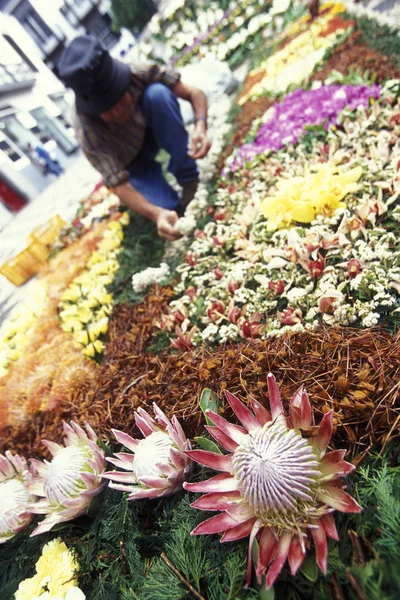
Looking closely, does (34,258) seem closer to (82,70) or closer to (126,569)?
(82,70)

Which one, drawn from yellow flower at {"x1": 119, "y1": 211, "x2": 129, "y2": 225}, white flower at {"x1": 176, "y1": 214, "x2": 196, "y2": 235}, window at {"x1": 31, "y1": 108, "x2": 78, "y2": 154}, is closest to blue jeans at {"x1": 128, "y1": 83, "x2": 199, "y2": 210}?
yellow flower at {"x1": 119, "y1": 211, "x2": 129, "y2": 225}

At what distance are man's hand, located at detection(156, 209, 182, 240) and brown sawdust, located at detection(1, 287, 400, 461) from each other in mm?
636

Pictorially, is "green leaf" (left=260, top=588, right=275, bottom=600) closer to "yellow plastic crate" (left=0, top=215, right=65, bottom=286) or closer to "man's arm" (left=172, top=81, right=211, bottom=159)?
"man's arm" (left=172, top=81, right=211, bottom=159)

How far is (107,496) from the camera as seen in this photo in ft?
4.20

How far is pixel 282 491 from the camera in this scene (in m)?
0.79

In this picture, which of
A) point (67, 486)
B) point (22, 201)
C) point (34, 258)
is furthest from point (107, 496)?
point (22, 201)

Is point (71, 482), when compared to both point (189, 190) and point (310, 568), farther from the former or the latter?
point (189, 190)

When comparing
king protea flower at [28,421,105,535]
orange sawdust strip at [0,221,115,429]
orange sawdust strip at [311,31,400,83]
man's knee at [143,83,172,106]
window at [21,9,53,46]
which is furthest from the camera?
window at [21,9,53,46]

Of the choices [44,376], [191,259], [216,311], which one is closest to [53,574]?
[44,376]

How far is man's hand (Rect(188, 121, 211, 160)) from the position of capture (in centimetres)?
266

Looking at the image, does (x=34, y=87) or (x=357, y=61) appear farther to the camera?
(x=34, y=87)

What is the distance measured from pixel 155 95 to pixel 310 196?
5.88 feet

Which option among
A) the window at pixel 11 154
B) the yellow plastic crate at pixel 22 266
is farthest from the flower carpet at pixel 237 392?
the window at pixel 11 154

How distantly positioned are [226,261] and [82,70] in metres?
1.56
